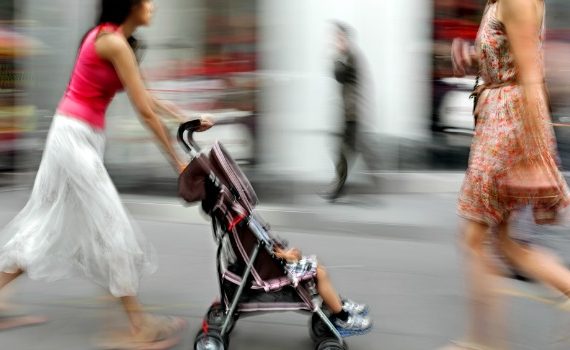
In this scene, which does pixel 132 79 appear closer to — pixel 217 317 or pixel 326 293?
pixel 217 317

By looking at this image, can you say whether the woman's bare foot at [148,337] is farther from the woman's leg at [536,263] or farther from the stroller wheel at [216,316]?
the woman's leg at [536,263]

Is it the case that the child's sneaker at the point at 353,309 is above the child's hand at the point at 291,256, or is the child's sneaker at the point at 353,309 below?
below

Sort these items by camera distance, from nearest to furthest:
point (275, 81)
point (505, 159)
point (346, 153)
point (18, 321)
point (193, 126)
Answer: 1. point (505, 159)
2. point (193, 126)
3. point (18, 321)
4. point (275, 81)
5. point (346, 153)

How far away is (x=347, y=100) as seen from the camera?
789 cm

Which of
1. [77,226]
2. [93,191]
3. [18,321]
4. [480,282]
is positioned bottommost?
[18,321]

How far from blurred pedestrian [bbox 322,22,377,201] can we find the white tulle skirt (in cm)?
398

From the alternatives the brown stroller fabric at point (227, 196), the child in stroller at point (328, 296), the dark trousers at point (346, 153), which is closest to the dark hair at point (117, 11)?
the brown stroller fabric at point (227, 196)

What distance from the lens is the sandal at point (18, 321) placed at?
4.25 metres

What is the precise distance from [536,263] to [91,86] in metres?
2.18

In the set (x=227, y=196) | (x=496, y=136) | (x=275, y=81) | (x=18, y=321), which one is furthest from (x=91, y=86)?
(x=275, y=81)

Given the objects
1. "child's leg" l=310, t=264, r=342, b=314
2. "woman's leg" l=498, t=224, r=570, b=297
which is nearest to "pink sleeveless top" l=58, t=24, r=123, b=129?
"child's leg" l=310, t=264, r=342, b=314

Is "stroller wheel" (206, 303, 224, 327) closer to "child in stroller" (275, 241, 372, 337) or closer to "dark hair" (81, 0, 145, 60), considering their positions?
"child in stroller" (275, 241, 372, 337)

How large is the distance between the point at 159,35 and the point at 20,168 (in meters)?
2.13

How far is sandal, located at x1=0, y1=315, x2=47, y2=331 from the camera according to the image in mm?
4254
